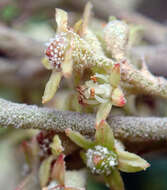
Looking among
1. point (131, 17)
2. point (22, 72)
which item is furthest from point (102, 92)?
point (131, 17)

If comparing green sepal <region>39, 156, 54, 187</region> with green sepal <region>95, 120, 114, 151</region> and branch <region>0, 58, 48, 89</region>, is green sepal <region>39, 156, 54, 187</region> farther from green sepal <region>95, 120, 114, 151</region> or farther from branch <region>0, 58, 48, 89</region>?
branch <region>0, 58, 48, 89</region>

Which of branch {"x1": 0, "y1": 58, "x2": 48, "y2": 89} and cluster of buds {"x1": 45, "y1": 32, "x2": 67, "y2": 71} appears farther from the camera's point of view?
branch {"x1": 0, "y1": 58, "x2": 48, "y2": 89}

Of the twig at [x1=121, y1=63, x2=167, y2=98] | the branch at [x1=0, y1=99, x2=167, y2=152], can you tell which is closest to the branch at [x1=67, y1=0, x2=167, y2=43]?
the twig at [x1=121, y1=63, x2=167, y2=98]

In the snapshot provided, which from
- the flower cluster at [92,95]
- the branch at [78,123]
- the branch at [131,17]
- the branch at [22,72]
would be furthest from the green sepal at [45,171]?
the branch at [131,17]

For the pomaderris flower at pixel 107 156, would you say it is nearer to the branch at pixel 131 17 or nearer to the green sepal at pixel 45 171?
the green sepal at pixel 45 171

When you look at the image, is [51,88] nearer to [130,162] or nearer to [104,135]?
[104,135]

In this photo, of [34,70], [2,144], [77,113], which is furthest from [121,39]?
[2,144]
